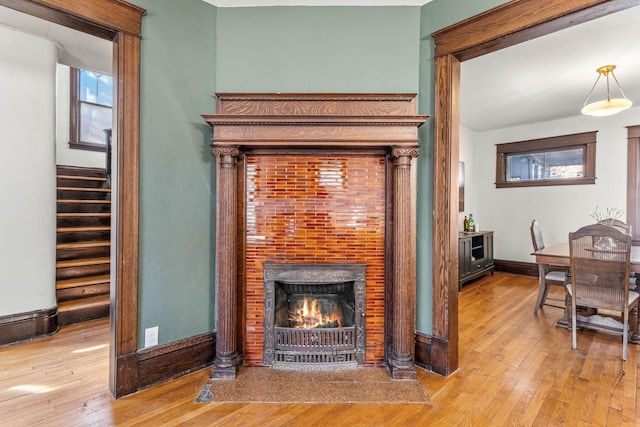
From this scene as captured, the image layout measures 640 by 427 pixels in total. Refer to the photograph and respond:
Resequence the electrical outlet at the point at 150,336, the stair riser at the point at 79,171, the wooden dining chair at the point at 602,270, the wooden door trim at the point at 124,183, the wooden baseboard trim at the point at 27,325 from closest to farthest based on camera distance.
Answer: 1. the wooden door trim at the point at 124,183
2. the electrical outlet at the point at 150,336
3. the wooden dining chair at the point at 602,270
4. the wooden baseboard trim at the point at 27,325
5. the stair riser at the point at 79,171

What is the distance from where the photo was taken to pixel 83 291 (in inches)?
123

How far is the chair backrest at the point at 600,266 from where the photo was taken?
2316mm

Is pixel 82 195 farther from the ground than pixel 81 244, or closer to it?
farther from the ground

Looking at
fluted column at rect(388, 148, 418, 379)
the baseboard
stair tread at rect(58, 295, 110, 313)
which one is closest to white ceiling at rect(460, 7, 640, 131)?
fluted column at rect(388, 148, 418, 379)

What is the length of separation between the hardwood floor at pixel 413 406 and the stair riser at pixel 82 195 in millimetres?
2014

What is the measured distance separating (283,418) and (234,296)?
0.80 m

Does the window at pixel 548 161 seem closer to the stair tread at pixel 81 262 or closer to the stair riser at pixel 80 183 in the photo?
the stair tread at pixel 81 262

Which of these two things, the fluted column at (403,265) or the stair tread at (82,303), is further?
the stair tread at (82,303)

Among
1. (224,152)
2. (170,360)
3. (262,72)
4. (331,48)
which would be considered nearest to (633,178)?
(331,48)

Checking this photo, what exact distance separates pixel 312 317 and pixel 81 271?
2.83m

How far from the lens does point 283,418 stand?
162 cm

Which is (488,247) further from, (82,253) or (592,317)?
(82,253)

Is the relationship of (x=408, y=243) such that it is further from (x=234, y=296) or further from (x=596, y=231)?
(x=596, y=231)

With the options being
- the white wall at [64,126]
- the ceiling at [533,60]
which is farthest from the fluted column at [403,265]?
the white wall at [64,126]
